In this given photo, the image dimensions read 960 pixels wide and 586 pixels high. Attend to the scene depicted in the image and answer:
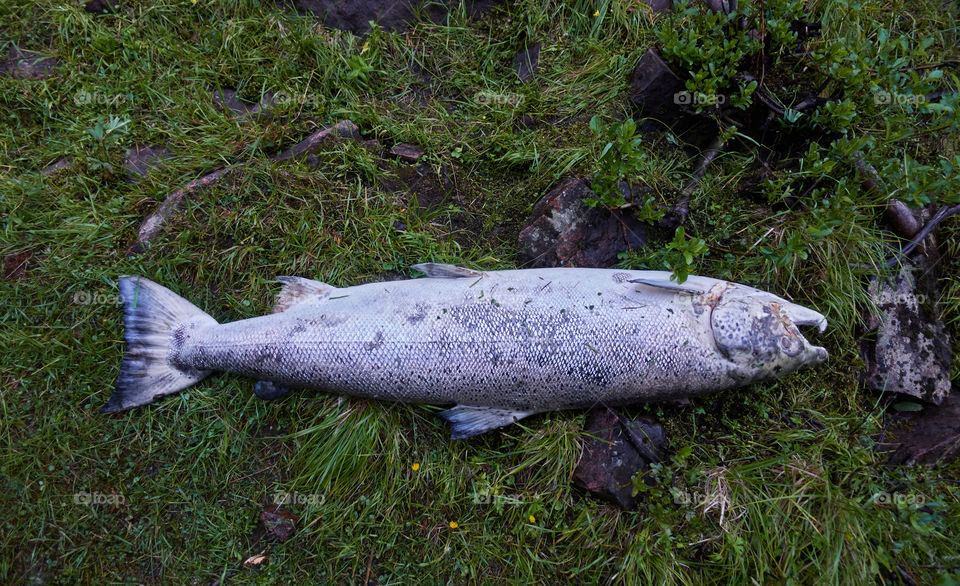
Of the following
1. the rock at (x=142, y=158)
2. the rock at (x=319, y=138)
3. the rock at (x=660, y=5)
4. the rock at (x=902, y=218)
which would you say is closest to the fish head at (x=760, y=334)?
the rock at (x=902, y=218)

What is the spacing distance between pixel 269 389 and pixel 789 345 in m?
3.65

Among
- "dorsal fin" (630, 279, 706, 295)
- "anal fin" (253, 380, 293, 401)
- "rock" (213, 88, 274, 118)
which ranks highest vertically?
"rock" (213, 88, 274, 118)

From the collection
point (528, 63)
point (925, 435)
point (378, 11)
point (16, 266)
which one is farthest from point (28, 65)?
point (925, 435)

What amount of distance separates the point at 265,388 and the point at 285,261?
104 centimetres

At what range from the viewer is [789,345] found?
300cm

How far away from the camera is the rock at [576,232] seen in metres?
3.49

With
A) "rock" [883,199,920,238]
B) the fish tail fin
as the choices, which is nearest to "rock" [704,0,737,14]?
"rock" [883,199,920,238]

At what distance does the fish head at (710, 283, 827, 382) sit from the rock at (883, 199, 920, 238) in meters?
1.20

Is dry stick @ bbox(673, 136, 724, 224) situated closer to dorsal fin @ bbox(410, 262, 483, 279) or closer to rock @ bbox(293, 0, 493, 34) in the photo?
dorsal fin @ bbox(410, 262, 483, 279)

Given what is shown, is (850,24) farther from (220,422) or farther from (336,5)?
(220,422)

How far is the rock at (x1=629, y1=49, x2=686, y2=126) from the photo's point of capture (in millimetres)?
3572

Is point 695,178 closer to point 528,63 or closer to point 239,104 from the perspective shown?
point 528,63

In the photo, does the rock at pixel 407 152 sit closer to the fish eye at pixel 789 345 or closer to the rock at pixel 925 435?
the fish eye at pixel 789 345

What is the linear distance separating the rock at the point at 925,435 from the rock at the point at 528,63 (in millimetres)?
4006
